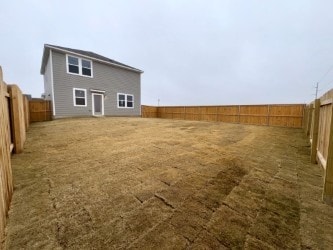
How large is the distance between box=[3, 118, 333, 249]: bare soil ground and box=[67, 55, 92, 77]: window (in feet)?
38.7

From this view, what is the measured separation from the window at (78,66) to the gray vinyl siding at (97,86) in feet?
0.99

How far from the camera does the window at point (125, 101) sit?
17062 millimetres

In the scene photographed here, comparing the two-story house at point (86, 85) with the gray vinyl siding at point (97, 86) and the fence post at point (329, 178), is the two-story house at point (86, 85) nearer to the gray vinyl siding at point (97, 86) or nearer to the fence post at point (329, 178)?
the gray vinyl siding at point (97, 86)

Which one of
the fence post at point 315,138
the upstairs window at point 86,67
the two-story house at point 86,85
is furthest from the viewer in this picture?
the upstairs window at point 86,67

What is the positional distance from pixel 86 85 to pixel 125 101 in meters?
4.33

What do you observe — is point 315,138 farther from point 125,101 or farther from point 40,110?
point 125,101

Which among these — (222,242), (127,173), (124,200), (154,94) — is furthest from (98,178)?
(154,94)

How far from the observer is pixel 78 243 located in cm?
157

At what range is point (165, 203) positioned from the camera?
2229mm

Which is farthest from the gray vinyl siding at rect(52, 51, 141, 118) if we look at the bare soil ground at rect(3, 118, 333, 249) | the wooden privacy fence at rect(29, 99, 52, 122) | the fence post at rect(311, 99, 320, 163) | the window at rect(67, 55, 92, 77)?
the fence post at rect(311, 99, 320, 163)

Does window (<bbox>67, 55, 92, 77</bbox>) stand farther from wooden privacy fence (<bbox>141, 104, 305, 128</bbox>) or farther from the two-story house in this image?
wooden privacy fence (<bbox>141, 104, 305, 128</bbox>)

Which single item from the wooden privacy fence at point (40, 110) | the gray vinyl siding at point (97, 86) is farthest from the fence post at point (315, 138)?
the wooden privacy fence at point (40, 110)

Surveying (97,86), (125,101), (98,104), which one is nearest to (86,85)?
(97,86)

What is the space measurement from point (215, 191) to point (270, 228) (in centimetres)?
83
